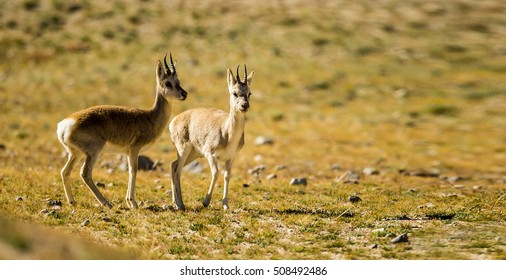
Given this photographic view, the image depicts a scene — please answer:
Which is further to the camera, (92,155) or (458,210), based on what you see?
(458,210)

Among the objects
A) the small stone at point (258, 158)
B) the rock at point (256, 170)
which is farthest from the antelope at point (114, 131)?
the small stone at point (258, 158)

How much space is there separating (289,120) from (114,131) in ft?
82.7

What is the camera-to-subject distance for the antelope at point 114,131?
14.7 metres

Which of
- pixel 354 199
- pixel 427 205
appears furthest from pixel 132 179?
pixel 427 205

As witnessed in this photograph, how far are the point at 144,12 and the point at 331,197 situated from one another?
6194 centimetres

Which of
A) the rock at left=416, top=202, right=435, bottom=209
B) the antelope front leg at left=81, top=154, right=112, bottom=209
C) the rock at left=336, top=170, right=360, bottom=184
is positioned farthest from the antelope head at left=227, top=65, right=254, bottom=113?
the rock at left=336, top=170, right=360, bottom=184

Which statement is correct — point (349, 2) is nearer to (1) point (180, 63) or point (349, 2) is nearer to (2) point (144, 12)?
(2) point (144, 12)

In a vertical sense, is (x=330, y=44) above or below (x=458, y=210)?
below

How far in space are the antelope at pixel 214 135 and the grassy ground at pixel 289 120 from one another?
35.8 inches

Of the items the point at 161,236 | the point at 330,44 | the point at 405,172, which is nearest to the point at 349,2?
the point at 330,44

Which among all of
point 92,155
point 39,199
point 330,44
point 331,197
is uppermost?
point 92,155

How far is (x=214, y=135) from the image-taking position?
15906 millimetres

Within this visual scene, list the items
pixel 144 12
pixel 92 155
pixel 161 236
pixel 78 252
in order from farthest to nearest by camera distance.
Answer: pixel 144 12 → pixel 92 155 → pixel 161 236 → pixel 78 252
